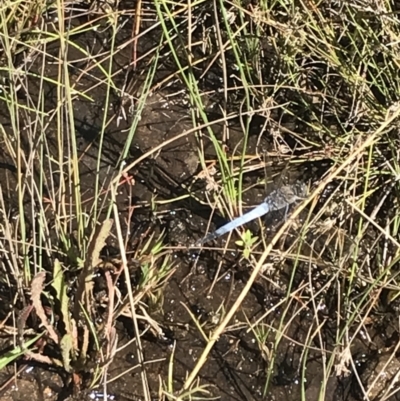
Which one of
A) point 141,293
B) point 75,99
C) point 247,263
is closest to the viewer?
point 141,293

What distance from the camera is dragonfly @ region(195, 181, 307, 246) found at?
46.1 inches

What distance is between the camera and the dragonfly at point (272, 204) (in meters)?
1.17

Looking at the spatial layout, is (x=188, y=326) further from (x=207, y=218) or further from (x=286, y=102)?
(x=286, y=102)

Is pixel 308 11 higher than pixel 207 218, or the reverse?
pixel 308 11

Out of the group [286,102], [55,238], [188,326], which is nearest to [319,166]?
[286,102]

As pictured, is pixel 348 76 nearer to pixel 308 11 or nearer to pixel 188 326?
pixel 308 11

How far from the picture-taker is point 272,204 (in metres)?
1.19

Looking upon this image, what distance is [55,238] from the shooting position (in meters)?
1.13

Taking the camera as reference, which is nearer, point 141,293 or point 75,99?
point 141,293

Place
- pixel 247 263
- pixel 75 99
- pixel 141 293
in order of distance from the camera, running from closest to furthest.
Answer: pixel 141 293
pixel 247 263
pixel 75 99

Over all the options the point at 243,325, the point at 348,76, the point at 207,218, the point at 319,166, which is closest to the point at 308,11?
the point at 348,76

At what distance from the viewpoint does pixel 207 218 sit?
3.91 ft

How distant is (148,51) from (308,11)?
0.30 meters

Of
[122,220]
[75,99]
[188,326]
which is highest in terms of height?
[75,99]
